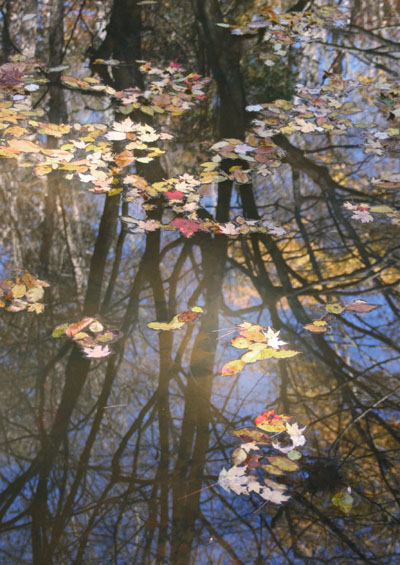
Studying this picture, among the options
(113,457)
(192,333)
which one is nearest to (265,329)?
(192,333)

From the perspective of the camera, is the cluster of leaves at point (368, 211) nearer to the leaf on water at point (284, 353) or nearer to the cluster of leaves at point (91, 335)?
the leaf on water at point (284, 353)

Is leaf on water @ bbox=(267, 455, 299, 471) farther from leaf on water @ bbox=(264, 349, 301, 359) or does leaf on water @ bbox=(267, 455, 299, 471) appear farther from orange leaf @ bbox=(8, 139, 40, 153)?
orange leaf @ bbox=(8, 139, 40, 153)

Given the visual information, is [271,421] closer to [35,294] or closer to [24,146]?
[35,294]

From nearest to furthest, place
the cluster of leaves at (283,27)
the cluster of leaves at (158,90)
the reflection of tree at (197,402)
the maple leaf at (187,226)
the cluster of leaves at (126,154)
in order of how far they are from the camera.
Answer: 1. the reflection of tree at (197,402)
2. the maple leaf at (187,226)
3. the cluster of leaves at (126,154)
4. the cluster of leaves at (158,90)
5. the cluster of leaves at (283,27)

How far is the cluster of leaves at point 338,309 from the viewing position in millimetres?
1681

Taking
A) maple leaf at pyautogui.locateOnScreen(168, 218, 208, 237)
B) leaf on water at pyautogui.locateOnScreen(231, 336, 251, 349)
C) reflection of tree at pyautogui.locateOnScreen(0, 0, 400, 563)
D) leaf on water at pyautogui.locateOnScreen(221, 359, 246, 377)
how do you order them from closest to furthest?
reflection of tree at pyautogui.locateOnScreen(0, 0, 400, 563) < leaf on water at pyautogui.locateOnScreen(221, 359, 246, 377) < leaf on water at pyautogui.locateOnScreen(231, 336, 251, 349) < maple leaf at pyautogui.locateOnScreen(168, 218, 208, 237)

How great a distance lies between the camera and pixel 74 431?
51.1 inches

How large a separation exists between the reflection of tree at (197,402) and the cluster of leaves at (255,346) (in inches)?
1.6

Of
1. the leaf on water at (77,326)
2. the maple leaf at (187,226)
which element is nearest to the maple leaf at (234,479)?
the leaf on water at (77,326)

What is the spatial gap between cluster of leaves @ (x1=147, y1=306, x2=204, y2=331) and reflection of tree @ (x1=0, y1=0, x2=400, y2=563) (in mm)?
29

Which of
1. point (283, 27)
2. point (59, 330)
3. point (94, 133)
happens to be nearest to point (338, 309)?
point (59, 330)

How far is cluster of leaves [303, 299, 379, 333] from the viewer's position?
1681mm

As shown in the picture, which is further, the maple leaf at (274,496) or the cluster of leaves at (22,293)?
the cluster of leaves at (22,293)

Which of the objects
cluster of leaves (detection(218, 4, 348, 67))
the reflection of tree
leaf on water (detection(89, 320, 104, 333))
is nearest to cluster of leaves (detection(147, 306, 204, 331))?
the reflection of tree
